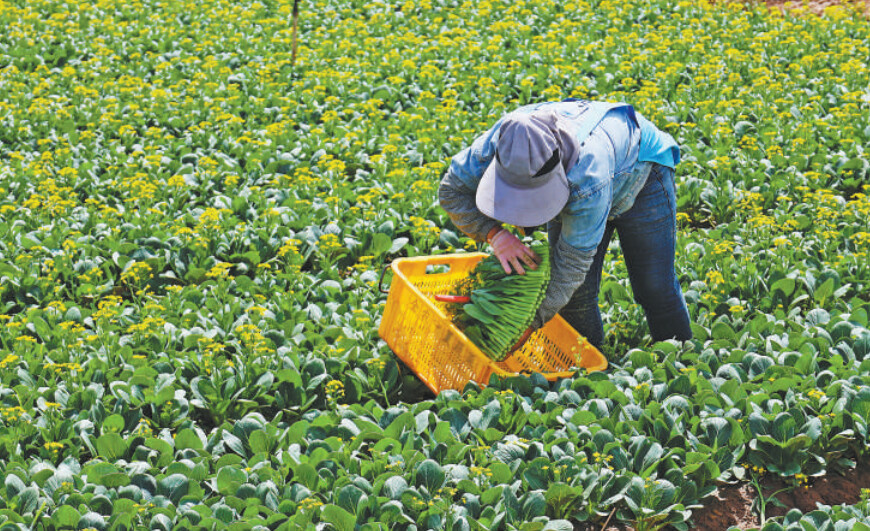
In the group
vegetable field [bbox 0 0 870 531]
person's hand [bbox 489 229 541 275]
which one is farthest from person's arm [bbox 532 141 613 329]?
vegetable field [bbox 0 0 870 531]

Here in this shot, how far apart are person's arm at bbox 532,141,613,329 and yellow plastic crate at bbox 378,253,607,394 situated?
16.8 inches

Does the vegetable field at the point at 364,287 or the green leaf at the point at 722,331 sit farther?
the green leaf at the point at 722,331

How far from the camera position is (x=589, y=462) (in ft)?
12.4

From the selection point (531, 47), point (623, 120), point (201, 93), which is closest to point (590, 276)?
point (623, 120)

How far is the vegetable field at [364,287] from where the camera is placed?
3.61 m

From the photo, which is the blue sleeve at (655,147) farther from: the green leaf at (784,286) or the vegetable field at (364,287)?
the green leaf at (784,286)

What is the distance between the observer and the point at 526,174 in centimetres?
345

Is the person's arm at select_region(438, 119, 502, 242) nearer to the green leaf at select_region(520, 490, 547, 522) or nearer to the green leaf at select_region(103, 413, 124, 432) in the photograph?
the green leaf at select_region(520, 490, 547, 522)

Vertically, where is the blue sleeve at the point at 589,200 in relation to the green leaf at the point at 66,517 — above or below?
above

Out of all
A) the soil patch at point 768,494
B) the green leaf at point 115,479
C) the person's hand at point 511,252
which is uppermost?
the person's hand at point 511,252

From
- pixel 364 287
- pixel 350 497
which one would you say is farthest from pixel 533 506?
pixel 364 287

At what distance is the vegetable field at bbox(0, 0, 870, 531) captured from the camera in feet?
11.8

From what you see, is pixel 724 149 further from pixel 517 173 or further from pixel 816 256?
pixel 517 173

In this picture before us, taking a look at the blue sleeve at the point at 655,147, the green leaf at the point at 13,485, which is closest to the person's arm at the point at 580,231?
the blue sleeve at the point at 655,147
